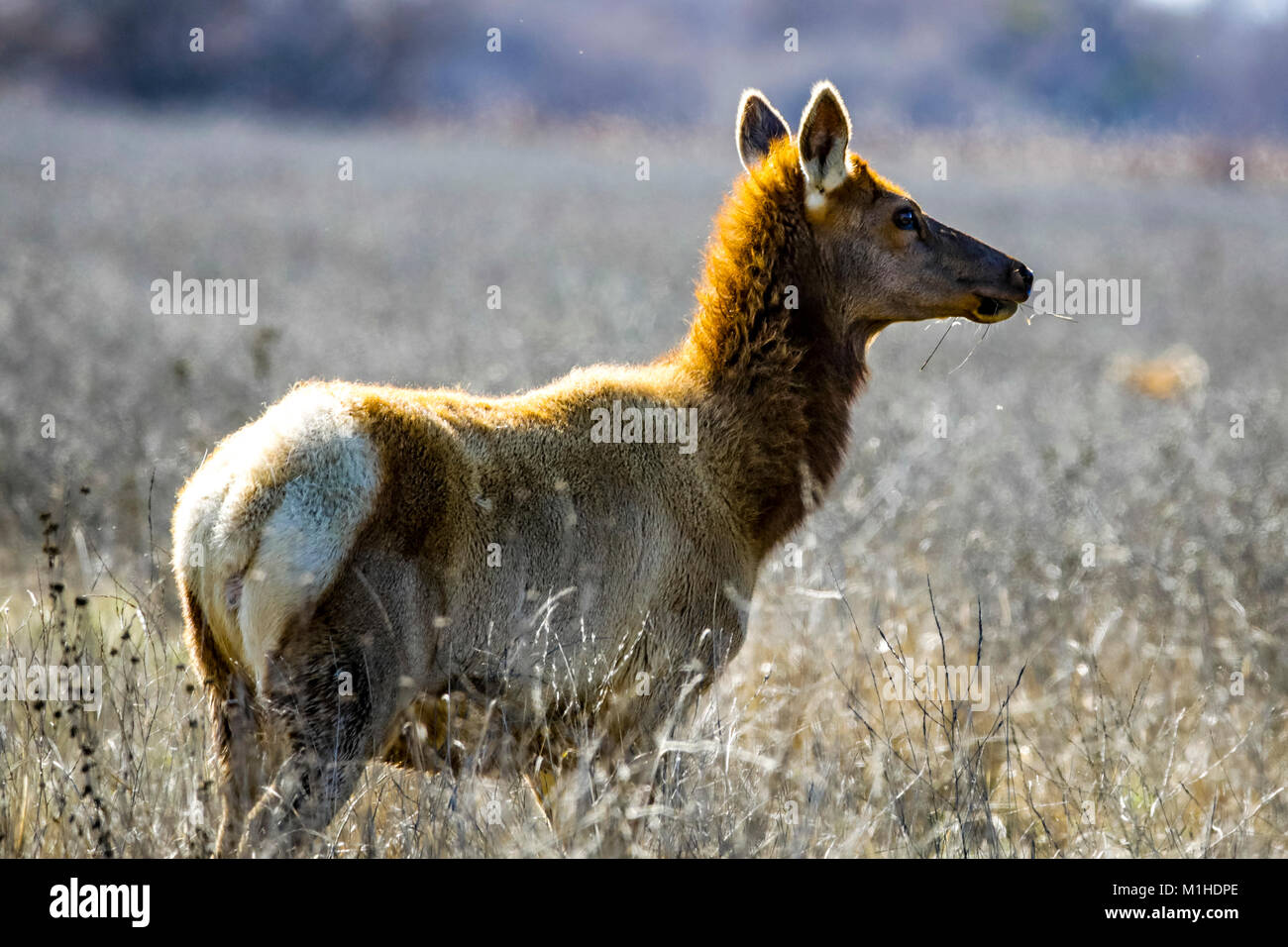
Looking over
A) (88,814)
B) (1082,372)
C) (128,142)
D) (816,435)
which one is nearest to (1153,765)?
(816,435)

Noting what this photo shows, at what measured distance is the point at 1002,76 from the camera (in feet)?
253

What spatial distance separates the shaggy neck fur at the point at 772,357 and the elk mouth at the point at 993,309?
21.5 inches

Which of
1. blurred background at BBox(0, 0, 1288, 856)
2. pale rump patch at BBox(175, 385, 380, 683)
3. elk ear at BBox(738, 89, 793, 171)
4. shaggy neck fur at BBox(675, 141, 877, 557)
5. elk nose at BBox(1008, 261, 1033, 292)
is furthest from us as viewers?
blurred background at BBox(0, 0, 1288, 856)

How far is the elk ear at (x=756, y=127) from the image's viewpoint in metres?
6.71

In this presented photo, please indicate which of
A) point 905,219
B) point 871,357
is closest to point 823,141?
point 905,219

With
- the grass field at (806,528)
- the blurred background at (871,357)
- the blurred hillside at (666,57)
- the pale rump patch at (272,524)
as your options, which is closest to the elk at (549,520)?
the pale rump patch at (272,524)

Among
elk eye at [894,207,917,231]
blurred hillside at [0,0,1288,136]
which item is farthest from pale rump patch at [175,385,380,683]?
blurred hillside at [0,0,1288,136]

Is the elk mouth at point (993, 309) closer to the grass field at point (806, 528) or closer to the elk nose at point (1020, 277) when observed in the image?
the elk nose at point (1020, 277)

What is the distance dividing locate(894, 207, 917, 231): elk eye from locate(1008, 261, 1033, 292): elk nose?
530mm

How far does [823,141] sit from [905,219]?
0.53 m

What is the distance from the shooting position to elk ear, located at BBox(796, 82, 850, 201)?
600 cm

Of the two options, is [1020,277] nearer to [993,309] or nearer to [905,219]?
[993,309]

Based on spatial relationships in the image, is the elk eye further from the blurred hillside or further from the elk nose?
the blurred hillside

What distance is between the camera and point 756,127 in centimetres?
677
